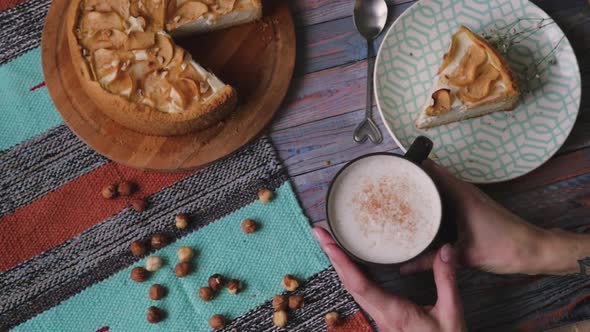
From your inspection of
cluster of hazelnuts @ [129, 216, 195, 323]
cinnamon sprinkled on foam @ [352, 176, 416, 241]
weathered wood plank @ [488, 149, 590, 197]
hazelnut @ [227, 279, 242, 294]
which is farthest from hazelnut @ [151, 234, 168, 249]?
weathered wood plank @ [488, 149, 590, 197]

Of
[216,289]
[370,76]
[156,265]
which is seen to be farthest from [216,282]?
Result: [370,76]

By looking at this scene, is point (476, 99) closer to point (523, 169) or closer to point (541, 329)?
point (523, 169)

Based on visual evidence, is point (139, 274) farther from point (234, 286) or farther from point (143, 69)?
point (143, 69)

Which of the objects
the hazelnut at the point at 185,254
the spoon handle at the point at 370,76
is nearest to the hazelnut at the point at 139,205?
the hazelnut at the point at 185,254

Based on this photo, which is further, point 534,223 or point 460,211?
point 534,223

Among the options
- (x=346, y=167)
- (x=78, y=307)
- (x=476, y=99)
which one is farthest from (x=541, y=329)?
(x=78, y=307)

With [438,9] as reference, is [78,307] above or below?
below
